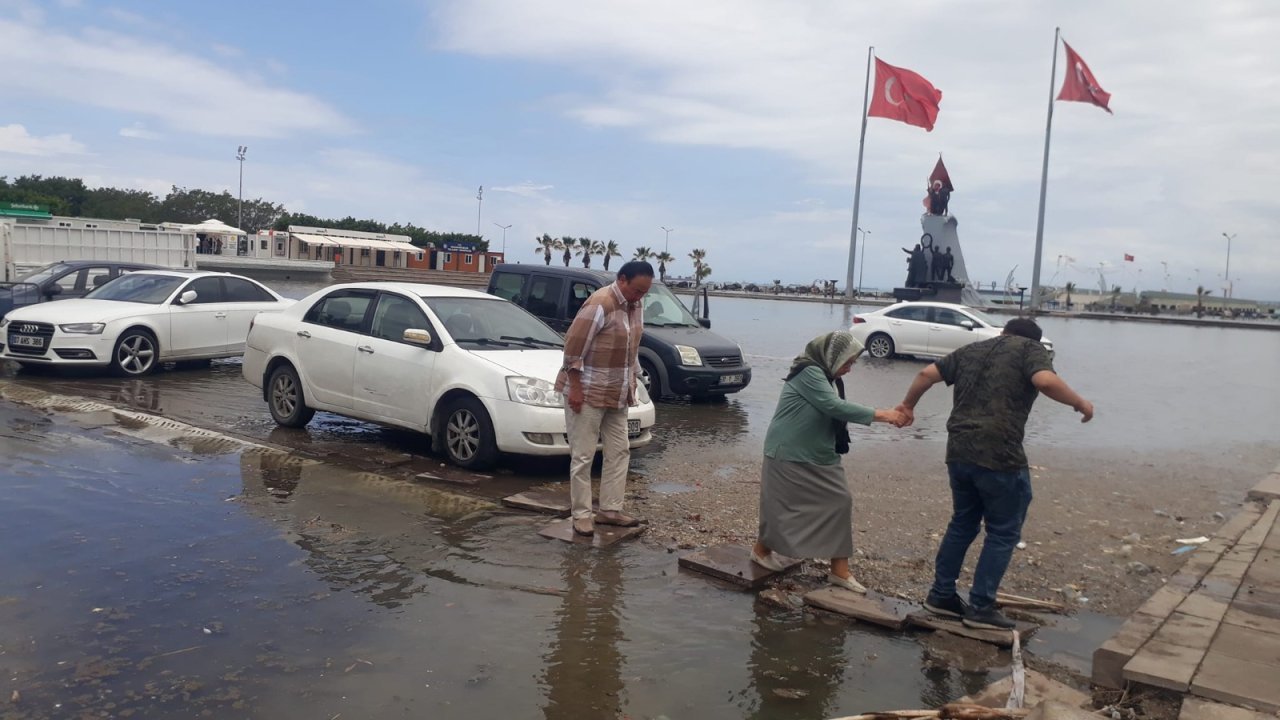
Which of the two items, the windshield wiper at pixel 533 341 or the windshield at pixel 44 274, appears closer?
the windshield wiper at pixel 533 341

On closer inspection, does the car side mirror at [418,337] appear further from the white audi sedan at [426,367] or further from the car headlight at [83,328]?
the car headlight at [83,328]

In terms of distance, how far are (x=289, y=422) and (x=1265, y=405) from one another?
1675cm

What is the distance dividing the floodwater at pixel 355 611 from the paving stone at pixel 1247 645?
2.03 feet

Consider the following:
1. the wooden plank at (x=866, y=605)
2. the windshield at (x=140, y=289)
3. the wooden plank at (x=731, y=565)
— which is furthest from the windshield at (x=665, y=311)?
the wooden plank at (x=866, y=605)

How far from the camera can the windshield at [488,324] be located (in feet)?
29.1

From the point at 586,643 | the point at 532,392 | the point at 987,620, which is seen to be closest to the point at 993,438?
the point at 987,620

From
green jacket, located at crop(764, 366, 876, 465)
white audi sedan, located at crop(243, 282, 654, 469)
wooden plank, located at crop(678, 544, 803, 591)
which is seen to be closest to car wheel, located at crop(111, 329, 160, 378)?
white audi sedan, located at crop(243, 282, 654, 469)

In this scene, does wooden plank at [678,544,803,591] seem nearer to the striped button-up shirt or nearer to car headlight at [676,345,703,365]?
the striped button-up shirt

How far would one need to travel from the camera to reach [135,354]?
1315 centimetres

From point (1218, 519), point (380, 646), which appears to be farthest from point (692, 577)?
point (1218, 519)

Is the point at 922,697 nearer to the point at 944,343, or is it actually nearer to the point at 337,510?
the point at 337,510

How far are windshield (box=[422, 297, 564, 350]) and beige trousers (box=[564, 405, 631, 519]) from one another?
2478 mm

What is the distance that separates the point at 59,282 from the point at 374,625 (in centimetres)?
1422

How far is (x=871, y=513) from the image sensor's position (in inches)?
301
